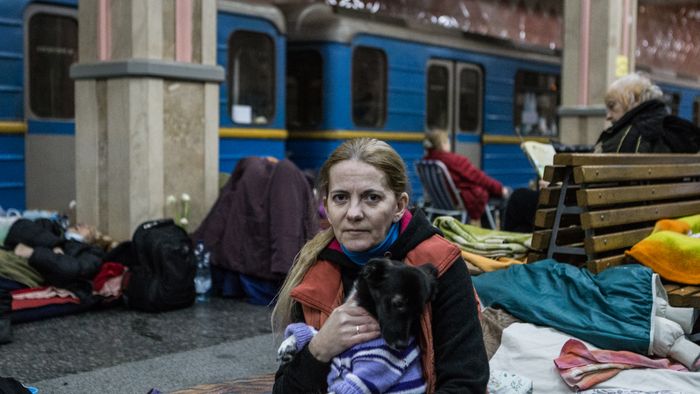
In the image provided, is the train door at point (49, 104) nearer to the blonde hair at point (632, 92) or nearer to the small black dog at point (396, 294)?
the blonde hair at point (632, 92)

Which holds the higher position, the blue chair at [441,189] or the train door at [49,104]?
the train door at [49,104]

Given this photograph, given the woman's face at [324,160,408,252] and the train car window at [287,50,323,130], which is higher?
the train car window at [287,50,323,130]

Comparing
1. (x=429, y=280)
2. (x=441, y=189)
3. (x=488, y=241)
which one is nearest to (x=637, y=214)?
(x=488, y=241)

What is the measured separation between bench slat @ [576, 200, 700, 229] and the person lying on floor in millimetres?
3256

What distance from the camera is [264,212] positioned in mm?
6340

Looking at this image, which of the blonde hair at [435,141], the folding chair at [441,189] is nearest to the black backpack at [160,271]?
the folding chair at [441,189]

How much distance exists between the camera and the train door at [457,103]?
12000 millimetres

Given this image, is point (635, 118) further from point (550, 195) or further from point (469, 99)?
point (469, 99)

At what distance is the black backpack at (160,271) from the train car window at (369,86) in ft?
16.6

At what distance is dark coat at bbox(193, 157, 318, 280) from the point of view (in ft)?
20.3

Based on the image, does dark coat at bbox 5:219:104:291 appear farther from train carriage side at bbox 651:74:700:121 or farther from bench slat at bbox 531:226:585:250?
train carriage side at bbox 651:74:700:121

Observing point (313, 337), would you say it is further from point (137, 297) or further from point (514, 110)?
point (514, 110)

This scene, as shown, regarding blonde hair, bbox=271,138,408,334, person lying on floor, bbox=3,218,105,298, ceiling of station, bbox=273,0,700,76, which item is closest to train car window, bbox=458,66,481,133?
ceiling of station, bbox=273,0,700,76

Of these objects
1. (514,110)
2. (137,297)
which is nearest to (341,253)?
(137,297)
